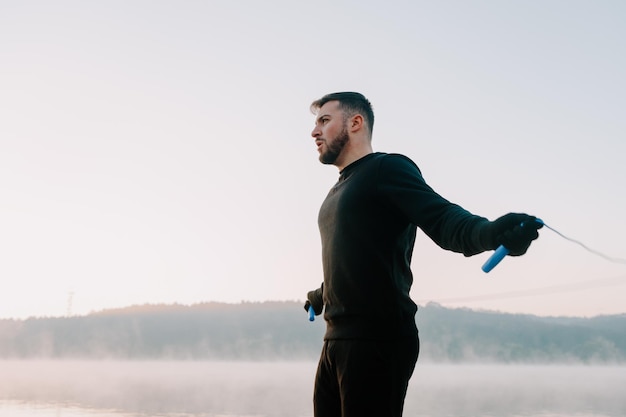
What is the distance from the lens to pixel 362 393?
8.23 feet

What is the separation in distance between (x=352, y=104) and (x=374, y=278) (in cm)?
83

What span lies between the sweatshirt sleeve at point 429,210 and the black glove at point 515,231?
0.04 m

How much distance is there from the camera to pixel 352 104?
118 inches

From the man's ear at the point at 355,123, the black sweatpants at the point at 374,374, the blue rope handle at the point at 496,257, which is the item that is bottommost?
the black sweatpants at the point at 374,374

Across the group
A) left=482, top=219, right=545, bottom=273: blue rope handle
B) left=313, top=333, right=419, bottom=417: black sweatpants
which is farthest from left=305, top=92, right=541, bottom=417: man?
left=482, top=219, right=545, bottom=273: blue rope handle

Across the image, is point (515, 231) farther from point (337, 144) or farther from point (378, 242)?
point (337, 144)

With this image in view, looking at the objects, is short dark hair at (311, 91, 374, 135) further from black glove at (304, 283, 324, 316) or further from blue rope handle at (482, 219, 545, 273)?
blue rope handle at (482, 219, 545, 273)

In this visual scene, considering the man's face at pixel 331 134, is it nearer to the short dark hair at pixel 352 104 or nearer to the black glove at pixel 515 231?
the short dark hair at pixel 352 104

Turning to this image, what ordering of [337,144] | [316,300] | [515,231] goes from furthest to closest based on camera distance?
[316,300], [337,144], [515,231]

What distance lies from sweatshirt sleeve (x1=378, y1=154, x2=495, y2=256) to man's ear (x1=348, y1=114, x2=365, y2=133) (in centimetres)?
29

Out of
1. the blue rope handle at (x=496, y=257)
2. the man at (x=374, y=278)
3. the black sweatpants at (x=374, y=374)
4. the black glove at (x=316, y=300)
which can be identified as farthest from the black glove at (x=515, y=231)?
the black glove at (x=316, y=300)

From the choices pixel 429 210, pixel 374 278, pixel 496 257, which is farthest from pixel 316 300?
pixel 496 257

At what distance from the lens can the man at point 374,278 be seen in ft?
8.22

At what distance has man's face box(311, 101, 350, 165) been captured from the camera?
295 centimetres
